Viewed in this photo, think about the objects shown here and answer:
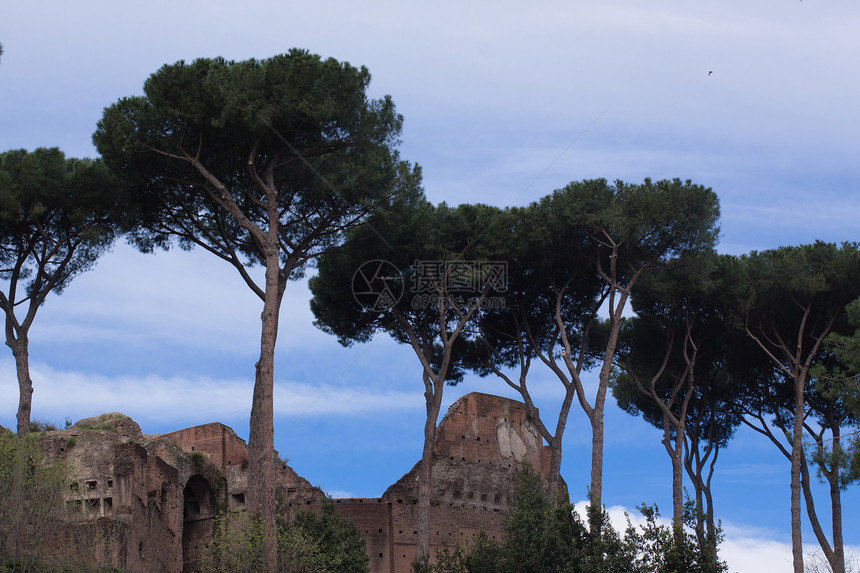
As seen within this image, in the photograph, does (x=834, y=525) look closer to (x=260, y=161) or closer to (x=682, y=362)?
(x=682, y=362)

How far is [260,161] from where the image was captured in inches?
750

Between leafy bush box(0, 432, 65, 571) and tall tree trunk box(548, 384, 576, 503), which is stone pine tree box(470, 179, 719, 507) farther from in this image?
leafy bush box(0, 432, 65, 571)

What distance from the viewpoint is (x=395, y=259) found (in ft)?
74.2

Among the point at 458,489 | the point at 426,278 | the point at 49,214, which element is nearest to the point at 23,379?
the point at 49,214

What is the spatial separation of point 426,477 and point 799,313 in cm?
971

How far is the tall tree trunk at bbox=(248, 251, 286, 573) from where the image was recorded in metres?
15.8

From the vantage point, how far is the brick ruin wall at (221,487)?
1881cm

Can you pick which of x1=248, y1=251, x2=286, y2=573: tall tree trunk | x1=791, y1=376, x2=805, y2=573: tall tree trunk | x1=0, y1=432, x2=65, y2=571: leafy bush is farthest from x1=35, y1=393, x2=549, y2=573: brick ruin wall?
x1=791, y1=376, x2=805, y2=573: tall tree trunk

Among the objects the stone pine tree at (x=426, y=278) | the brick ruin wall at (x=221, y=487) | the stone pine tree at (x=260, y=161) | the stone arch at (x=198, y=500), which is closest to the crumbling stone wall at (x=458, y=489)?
Result: the brick ruin wall at (x=221, y=487)

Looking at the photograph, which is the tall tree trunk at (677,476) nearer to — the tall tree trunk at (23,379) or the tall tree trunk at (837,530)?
the tall tree trunk at (837,530)

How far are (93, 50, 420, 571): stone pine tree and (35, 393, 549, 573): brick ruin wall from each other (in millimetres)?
2437

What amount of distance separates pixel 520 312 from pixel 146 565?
10.3 metres

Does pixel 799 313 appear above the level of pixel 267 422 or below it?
above

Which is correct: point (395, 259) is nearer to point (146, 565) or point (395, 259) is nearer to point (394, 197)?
point (394, 197)
